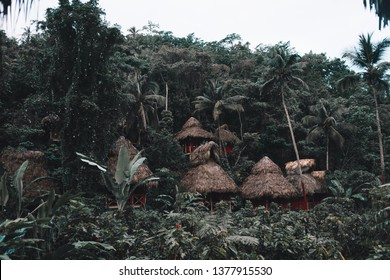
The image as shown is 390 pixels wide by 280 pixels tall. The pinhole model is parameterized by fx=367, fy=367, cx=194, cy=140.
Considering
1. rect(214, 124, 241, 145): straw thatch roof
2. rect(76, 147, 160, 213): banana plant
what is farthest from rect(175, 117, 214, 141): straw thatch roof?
rect(76, 147, 160, 213): banana plant

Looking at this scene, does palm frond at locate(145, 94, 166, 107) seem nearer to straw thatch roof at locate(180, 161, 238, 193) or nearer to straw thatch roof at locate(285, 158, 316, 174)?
straw thatch roof at locate(180, 161, 238, 193)

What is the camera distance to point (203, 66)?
68.8 ft

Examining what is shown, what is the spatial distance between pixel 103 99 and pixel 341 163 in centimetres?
1369

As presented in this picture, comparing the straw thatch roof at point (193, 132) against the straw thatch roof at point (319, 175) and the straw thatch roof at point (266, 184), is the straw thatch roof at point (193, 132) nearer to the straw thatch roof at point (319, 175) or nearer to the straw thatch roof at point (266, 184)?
the straw thatch roof at point (266, 184)

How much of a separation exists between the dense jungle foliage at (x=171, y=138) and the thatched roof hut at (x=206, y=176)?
2.23 ft

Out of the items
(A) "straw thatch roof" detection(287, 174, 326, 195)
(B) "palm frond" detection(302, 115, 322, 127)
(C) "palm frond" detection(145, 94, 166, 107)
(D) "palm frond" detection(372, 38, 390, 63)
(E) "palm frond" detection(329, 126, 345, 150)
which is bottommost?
(A) "straw thatch roof" detection(287, 174, 326, 195)

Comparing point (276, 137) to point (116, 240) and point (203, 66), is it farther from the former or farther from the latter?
point (116, 240)

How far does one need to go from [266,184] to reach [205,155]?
9.01 feet

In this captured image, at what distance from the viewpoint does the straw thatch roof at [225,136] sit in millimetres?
19156

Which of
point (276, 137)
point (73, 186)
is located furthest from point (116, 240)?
point (276, 137)

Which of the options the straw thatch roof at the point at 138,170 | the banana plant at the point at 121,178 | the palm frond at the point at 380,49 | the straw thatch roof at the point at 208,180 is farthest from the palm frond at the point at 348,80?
the banana plant at the point at 121,178

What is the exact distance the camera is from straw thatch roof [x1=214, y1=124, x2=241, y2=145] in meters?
19.2

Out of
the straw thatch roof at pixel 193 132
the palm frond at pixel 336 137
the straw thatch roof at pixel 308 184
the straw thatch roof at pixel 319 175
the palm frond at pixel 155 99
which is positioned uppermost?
the palm frond at pixel 155 99

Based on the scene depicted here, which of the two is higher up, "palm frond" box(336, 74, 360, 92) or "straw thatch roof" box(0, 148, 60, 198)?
"palm frond" box(336, 74, 360, 92)
